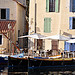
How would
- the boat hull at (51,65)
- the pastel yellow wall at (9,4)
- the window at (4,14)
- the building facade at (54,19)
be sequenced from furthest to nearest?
the window at (4,14), the pastel yellow wall at (9,4), the building facade at (54,19), the boat hull at (51,65)

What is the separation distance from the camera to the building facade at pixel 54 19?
3606 cm

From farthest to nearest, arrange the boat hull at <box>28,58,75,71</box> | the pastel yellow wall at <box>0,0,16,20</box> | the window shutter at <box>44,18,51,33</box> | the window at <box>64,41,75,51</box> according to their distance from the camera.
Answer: the pastel yellow wall at <box>0,0,16,20</box> < the window shutter at <box>44,18,51,33</box> < the window at <box>64,41,75,51</box> < the boat hull at <box>28,58,75,71</box>

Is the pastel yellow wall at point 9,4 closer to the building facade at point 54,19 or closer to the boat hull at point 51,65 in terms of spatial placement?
the building facade at point 54,19

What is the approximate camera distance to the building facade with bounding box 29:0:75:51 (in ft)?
118

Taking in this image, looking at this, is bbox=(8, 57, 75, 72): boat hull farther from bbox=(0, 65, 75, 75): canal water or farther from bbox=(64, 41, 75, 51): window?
bbox=(64, 41, 75, 51): window

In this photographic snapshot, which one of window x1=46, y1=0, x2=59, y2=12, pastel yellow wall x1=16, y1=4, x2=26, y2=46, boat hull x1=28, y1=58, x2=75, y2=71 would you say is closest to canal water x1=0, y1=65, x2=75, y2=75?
boat hull x1=28, y1=58, x2=75, y2=71

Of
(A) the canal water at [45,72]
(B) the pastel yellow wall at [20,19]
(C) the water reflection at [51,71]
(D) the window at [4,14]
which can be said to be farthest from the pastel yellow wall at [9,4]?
(C) the water reflection at [51,71]

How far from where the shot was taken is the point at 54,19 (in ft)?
120

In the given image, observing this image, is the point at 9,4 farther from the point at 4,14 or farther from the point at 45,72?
the point at 45,72

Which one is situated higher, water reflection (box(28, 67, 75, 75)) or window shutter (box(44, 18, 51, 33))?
window shutter (box(44, 18, 51, 33))

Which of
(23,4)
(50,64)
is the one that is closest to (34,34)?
(50,64)

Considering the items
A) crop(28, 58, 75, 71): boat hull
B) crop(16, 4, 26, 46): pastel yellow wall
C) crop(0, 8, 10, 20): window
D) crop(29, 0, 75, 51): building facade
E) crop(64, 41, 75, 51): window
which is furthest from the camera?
crop(16, 4, 26, 46): pastel yellow wall

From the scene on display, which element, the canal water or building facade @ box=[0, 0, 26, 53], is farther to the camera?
building facade @ box=[0, 0, 26, 53]

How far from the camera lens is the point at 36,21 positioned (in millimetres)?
36938
